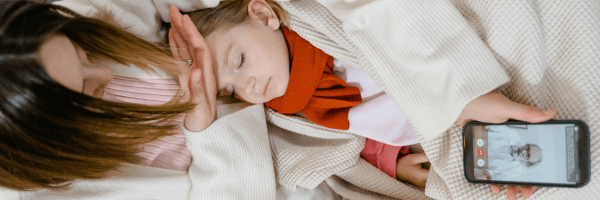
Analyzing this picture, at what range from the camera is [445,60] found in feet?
1.93

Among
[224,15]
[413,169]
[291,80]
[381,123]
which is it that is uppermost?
[224,15]

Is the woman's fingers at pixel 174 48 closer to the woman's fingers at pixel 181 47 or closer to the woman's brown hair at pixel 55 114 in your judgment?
the woman's fingers at pixel 181 47

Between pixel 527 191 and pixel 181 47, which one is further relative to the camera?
pixel 181 47

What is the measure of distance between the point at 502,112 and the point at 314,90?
38cm

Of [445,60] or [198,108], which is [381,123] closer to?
[445,60]

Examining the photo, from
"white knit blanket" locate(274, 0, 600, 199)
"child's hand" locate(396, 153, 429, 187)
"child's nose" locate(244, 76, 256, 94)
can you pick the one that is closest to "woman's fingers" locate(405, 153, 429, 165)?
"child's hand" locate(396, 153, 429, 187)

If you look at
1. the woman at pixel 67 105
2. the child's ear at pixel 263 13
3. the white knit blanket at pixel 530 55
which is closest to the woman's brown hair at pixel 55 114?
the woman at pixel 67 105

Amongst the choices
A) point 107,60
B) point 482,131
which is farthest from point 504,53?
point 107,60

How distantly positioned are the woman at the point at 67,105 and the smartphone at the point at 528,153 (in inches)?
20.7

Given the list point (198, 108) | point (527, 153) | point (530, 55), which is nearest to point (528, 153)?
point (527, 153)

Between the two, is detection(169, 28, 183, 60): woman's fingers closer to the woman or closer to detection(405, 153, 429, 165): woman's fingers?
the woman

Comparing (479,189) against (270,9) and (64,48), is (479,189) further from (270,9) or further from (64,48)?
(64,48)

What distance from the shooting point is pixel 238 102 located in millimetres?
871

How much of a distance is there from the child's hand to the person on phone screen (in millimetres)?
282
